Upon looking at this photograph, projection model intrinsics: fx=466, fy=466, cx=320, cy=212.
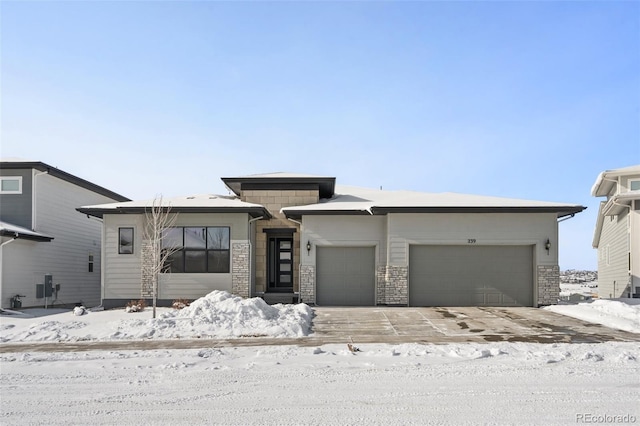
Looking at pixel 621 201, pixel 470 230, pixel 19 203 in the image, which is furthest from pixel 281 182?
pixel 621 201

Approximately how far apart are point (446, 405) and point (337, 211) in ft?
38.2

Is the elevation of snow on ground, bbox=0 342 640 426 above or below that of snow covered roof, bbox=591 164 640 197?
below

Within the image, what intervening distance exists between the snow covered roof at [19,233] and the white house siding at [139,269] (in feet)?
9.66

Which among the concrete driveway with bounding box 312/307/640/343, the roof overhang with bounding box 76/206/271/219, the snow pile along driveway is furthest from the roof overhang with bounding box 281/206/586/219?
the snow pile along driveway

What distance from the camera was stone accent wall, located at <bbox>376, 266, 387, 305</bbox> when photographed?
17.0m

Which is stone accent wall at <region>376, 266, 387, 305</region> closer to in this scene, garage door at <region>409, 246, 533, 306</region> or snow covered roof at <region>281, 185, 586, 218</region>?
garage door at <region>409, 246, 533, 306</region>

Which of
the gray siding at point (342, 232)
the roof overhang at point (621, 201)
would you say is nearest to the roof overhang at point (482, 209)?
the gray siding at point (342, 232)

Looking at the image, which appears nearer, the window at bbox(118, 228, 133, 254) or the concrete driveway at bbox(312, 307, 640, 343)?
the concrete driveway at bbox(312, 307, 640, 343)

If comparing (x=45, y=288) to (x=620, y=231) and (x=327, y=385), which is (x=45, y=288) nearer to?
(x=327, y=385)

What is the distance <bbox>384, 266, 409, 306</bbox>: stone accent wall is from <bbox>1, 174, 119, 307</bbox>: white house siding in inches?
537

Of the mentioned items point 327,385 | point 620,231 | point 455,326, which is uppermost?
point 620,231

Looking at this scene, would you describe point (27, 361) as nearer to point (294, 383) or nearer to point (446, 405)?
point (294, 383)

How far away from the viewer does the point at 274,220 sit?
62.5 ft

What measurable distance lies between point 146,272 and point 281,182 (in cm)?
634
